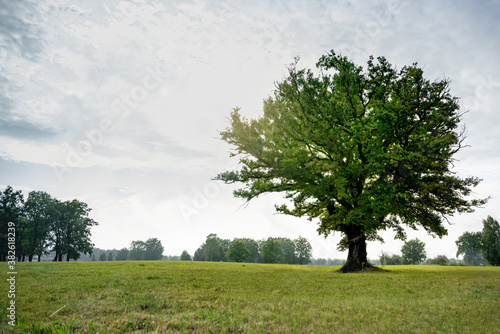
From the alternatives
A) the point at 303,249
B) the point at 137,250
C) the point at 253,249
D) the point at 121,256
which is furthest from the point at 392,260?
Result: the point at 121,256

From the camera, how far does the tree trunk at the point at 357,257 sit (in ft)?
74.2

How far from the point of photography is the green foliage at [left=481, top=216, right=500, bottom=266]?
63.6m

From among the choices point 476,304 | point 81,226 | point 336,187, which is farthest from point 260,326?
point 81,226

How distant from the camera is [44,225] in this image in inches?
2295

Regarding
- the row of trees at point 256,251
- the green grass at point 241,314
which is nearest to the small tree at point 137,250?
the row of trees at point 256,251

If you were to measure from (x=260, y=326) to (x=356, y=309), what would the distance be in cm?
281

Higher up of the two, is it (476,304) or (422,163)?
(422,163)

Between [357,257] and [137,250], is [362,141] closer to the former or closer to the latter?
[357,257]

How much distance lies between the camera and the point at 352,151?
70.1ft

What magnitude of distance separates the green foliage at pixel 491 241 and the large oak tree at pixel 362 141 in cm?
6552

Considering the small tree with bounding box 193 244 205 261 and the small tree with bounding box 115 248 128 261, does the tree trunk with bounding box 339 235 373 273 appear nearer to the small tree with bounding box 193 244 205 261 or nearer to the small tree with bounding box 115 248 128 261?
the small tree with bounding box 193 244 205 261

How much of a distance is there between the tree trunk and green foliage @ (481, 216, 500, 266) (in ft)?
222

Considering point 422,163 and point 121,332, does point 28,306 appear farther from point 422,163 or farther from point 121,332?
point 422,163

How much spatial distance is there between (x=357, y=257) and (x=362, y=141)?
11235mm
